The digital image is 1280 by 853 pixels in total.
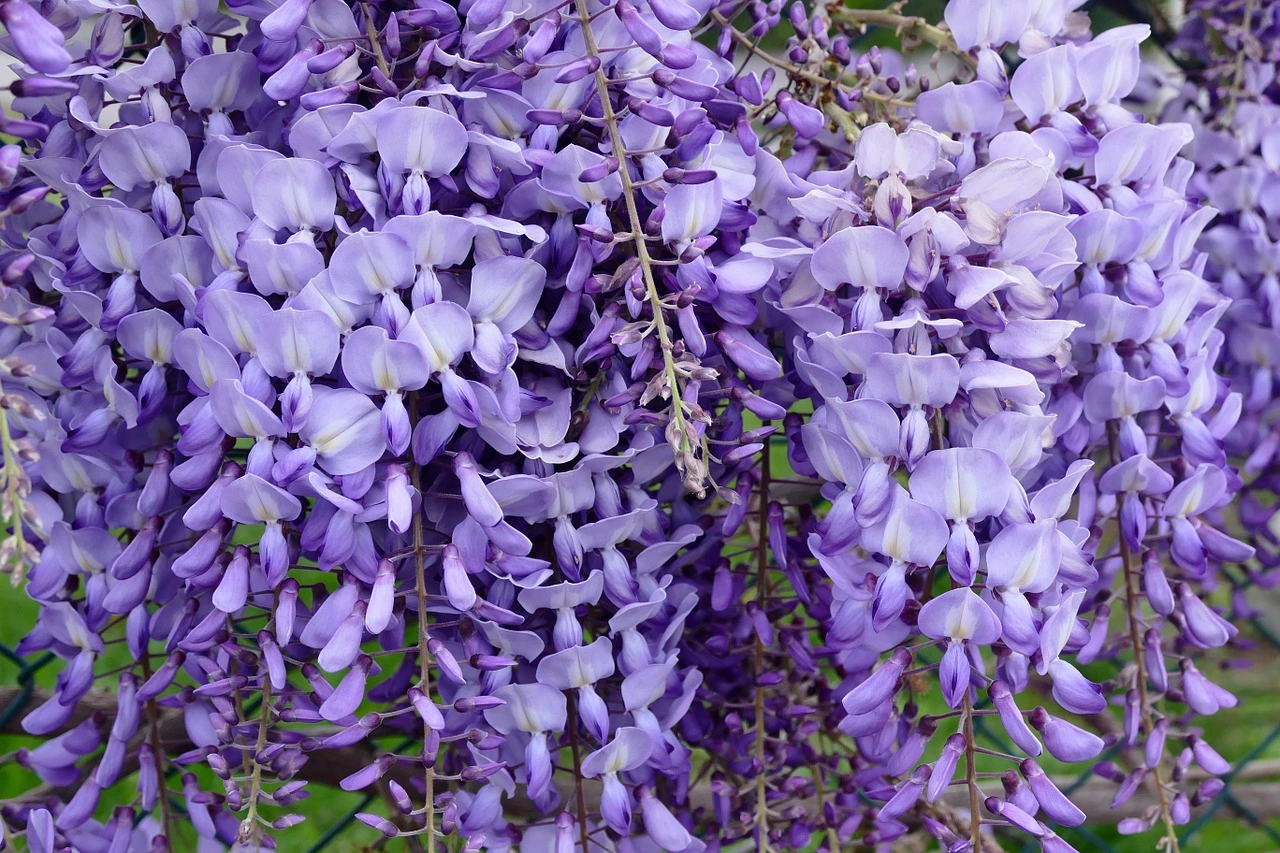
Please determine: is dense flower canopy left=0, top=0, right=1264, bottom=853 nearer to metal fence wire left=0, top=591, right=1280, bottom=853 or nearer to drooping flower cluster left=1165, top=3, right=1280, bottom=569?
drooping flower cluster left=1165, top=3, right=1280, bottom=569

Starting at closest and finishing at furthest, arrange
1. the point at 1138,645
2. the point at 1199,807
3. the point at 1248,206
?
the point at 1138,645, the point at 1248,206, the point at 1199,807

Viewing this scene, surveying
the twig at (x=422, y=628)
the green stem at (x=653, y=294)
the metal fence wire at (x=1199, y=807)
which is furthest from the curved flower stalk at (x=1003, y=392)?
the metal fence wire at (x=1199, y=807)

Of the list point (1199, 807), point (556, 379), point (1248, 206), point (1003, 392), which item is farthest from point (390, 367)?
point (1199, 807)

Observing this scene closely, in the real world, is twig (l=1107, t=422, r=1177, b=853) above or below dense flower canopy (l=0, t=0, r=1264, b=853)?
below

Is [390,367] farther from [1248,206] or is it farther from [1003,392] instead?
[1248,206]

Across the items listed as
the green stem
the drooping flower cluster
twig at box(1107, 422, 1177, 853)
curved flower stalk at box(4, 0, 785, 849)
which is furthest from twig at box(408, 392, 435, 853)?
the drooping flower cluster

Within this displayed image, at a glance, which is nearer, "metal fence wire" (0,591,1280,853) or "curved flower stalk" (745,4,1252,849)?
"curved flower stalk" (745,4,1252,849)

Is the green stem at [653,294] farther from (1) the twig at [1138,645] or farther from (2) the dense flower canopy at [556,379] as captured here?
(1) the twig at [1138,645]

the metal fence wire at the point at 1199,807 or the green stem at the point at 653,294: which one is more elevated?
the green stem at the point at 653,294

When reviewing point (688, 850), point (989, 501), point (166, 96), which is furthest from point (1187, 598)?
point (166, 96)
